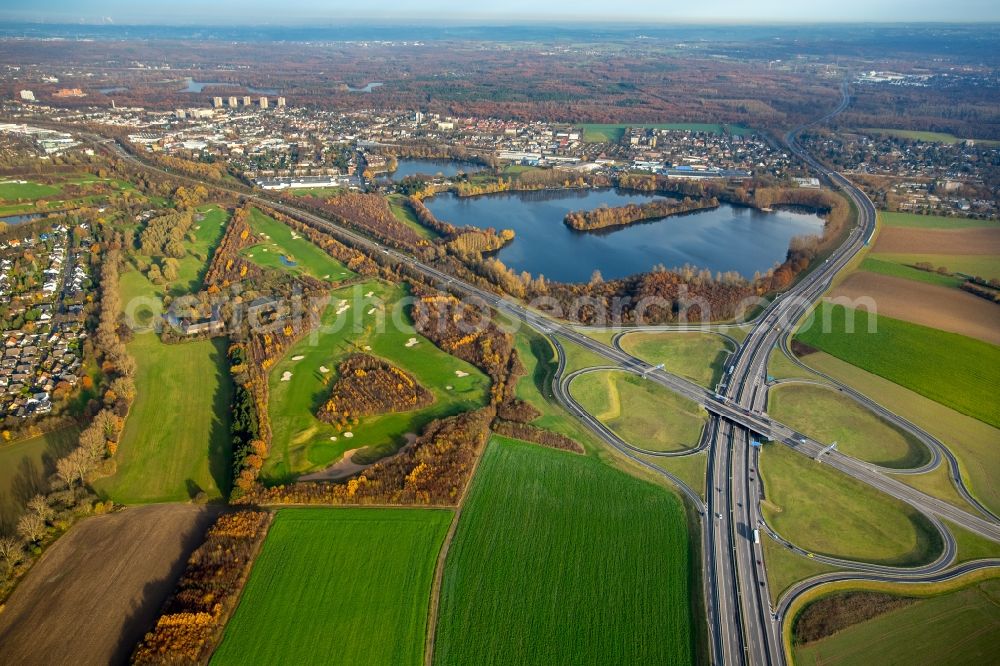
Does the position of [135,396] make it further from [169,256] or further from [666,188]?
[666,188]

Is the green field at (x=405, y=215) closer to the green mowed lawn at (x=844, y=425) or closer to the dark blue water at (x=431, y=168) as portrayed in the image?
the dark blue water at (x=431, y=168)

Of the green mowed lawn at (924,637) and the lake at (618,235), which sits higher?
the lake at (618,235)

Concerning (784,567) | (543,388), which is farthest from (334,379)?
(784,567)

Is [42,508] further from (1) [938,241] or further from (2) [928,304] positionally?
(1) [938,241]

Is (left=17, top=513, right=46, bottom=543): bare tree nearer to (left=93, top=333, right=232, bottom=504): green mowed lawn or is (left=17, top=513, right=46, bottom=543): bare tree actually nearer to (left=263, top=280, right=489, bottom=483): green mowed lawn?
(left=93, top=333, right=232, bottom=504): green mowed lawn

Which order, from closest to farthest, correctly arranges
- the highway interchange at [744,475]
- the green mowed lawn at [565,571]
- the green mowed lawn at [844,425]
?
the green mowed lawn at [565,571]
the highway interchange at [744,475]
the green mowed lawn at [844,425]

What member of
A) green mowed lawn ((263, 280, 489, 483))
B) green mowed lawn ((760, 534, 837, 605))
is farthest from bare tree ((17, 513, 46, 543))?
green mowed lawn ((760, 534, 837, 605))

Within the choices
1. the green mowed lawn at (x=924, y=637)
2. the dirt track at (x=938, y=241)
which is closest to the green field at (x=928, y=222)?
the dirt track at (x=938, y=241)

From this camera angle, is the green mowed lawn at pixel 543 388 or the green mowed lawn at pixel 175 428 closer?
the green mowed lawn at pixel 175 428
